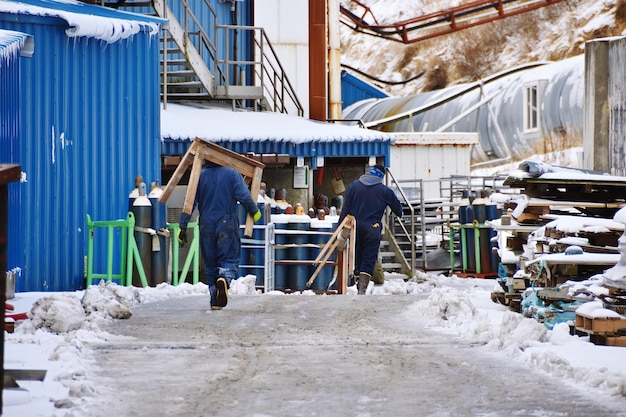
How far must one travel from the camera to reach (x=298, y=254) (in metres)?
21.5

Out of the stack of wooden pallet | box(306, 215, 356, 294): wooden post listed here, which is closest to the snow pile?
the stack of wooden pallet

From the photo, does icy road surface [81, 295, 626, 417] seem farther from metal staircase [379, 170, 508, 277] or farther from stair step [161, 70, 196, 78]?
metal staircase [379, 170, 508, 277]

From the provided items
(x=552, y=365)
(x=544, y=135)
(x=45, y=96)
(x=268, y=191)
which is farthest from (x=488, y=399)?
(x=544, y=135)

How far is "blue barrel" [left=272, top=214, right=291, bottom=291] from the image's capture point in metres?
21.3

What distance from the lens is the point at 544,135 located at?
38.1 m

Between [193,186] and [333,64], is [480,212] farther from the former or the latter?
[193,186]

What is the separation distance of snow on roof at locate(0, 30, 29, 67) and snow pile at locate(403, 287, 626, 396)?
201 inches

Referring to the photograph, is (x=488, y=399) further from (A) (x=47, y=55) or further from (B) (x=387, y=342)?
(A) (x=47, y=55)

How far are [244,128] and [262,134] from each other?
0.47m

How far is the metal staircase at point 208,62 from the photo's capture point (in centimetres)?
2348

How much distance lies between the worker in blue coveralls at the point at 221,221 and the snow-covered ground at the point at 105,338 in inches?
42.9

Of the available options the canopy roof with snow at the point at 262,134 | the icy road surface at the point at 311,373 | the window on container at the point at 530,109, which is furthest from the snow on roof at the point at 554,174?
Answer: the window on container at the point at 530,109

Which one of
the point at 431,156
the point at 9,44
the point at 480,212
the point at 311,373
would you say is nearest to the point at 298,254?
the point at 480,212

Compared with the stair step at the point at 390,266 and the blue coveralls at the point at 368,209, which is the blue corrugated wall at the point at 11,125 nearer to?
the blue coveralls at the point at 368,209
